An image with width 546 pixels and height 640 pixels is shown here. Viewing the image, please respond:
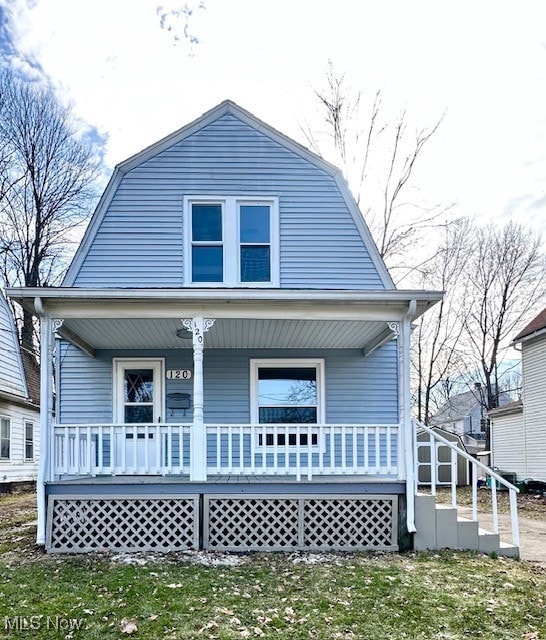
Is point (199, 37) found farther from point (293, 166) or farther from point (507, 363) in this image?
point (507, 363)

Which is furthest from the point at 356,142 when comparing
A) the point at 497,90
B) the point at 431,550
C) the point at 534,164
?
the point at 431,550

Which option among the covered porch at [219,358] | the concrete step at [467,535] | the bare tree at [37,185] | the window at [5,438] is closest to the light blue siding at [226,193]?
the covered porch at [219,358]

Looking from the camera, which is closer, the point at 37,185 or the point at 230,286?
the point at 230,286

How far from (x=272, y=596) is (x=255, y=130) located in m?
7.42

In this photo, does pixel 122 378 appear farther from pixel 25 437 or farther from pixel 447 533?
pixel 25 437

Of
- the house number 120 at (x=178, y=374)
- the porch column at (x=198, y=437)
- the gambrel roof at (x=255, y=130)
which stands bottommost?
the porch column at (x=198, y=437)

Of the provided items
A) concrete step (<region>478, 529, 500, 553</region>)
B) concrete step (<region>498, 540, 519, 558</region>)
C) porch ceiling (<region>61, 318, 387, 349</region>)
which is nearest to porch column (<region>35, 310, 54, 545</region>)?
porch ceiling (<region>61, 318, 387, 349</region>)

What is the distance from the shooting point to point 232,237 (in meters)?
9.05

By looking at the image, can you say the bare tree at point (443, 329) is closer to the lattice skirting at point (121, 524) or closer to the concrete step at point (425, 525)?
the concrete step at point (425, 525)

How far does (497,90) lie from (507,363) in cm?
2172

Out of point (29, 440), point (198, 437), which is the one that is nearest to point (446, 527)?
point (198, 437)

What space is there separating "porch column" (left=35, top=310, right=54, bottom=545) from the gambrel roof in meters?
2.69

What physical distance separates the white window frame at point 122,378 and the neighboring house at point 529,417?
35.1ft

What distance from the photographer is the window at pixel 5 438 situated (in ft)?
50.3
